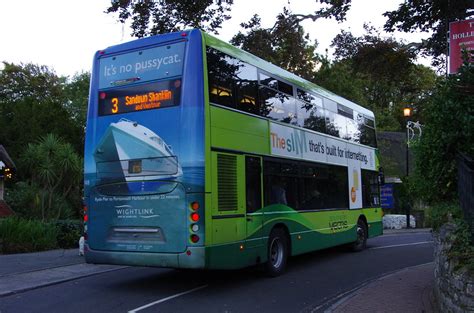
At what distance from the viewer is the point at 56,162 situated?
62.7 ft

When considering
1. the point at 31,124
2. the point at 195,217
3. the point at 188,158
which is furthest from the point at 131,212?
the point at 31,124

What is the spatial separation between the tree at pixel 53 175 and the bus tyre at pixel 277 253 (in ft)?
35.5

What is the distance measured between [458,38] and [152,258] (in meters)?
7.12

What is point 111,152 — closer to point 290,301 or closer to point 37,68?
point 290,301

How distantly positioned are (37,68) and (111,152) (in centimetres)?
3982

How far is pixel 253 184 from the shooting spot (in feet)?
31.3

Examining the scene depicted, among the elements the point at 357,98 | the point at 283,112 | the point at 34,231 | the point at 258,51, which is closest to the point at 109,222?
the point at 283,112

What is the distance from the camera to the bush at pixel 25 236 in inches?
559

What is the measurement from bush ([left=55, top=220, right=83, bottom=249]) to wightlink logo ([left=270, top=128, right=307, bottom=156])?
8.66 m

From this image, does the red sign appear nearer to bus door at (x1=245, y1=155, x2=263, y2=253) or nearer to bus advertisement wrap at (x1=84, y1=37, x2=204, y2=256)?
bus door at (x1=245, y1=155, x2=263, y2=253)

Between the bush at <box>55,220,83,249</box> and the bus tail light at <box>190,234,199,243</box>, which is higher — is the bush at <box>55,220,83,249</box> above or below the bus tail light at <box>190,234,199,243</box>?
below

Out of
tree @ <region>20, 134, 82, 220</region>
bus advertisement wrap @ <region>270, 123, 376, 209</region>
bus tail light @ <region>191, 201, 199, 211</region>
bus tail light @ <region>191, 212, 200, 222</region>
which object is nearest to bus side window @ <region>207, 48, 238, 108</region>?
bus advertisement wrap @ <region>270, 123, 376, 209</region>

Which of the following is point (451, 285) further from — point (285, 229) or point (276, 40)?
point (276, 40)

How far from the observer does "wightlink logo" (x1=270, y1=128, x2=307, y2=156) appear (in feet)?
34.3
